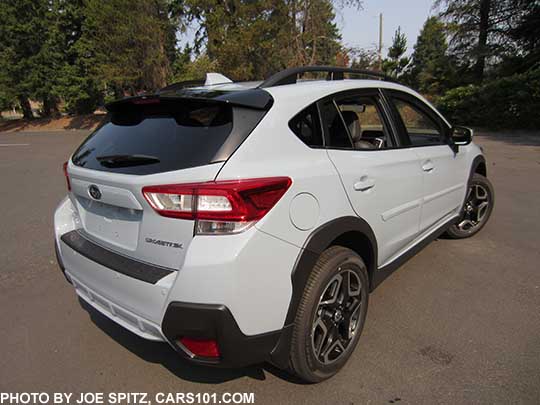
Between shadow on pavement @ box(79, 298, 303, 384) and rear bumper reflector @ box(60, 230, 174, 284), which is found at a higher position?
rear bumper reflector @ box(60, 230, 174, 284)

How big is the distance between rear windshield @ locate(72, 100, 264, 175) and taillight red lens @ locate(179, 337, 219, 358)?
80cm

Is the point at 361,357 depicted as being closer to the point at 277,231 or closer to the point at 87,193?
the point at 277,231

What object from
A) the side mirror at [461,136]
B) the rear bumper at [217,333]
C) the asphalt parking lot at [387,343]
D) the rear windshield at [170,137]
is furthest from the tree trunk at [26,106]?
the rear bumper at [217,333]

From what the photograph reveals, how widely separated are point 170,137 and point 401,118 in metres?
1.90

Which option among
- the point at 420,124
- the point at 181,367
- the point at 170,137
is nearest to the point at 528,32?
the point at 420,124

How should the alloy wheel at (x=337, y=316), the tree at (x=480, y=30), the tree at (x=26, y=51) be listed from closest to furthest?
the alloy wheel at (x=337, y=316) → the tree at (x=480, y=30) → the tree at (x=26, y=51)

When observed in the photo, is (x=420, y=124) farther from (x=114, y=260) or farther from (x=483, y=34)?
(x=483, y=34)

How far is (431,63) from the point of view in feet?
87.8

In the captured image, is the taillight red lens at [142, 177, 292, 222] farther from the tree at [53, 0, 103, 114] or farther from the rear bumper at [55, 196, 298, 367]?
the tree at [53, 0, 103, 114]

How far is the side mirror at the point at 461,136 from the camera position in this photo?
10.9 ft

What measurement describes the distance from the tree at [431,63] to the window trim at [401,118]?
887 inches

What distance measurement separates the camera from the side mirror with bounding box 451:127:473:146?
3330mm

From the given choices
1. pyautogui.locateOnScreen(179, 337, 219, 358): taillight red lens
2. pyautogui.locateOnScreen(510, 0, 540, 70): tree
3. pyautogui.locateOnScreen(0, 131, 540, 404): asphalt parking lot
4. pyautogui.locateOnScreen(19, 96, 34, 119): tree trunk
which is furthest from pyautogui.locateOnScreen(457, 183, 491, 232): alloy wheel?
pyautogui.locateOnScreen(19, 96, 34, 119): tree trunk

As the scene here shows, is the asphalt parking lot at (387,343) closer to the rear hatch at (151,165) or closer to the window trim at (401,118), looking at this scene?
the rear hatch at (151,165)
